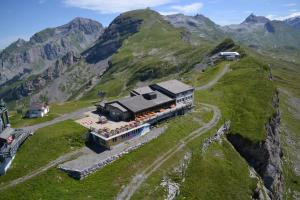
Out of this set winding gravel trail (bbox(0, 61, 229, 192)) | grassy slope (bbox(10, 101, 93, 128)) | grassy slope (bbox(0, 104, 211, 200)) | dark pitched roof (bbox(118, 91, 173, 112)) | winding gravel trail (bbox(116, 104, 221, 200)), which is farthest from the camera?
dark pitched roof (bbox(118, 91, 173, 112))

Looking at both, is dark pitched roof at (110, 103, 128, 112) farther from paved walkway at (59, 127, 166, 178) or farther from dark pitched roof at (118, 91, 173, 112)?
paved walkway at (59, 127, 166, 178)

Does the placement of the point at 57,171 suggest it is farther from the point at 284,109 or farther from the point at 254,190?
the point at 284,109

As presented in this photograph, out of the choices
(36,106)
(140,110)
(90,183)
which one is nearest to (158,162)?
(90,183)

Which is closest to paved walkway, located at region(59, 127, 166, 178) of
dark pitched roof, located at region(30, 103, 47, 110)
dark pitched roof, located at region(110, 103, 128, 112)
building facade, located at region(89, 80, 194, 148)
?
building facade, located at region(89, 80, 194, 148)

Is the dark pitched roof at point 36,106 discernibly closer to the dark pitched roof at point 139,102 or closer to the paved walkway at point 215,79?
the dark pitched roof at point 139,102

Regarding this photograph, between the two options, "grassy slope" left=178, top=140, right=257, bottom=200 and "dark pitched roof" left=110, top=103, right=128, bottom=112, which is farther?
"dark pitched roof" left=110, top=103, right=128, bottom=112

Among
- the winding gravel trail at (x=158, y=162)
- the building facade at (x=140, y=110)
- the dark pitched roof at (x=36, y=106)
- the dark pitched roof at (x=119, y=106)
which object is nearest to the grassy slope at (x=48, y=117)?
the dark pitched roof at (x=36, y=106)

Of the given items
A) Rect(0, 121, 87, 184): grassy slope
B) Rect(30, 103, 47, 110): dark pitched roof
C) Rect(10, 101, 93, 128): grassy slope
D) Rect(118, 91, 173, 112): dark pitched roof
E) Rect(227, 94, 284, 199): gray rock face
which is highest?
Rect(30, 103, 47, 110): dark pitched roof
